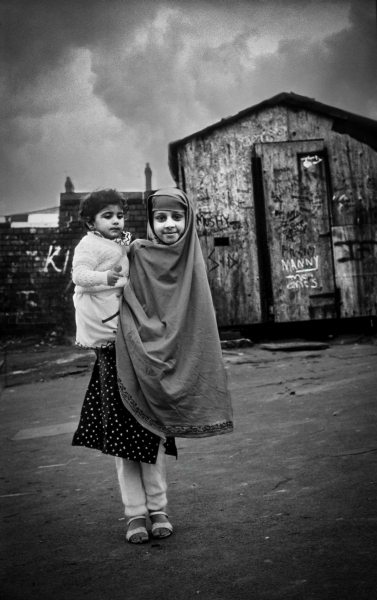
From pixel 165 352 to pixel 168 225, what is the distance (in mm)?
604

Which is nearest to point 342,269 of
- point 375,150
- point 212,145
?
point 375,150

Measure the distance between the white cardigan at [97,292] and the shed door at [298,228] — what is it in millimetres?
8306

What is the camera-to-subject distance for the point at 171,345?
2863 mm

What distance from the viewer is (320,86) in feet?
37.7

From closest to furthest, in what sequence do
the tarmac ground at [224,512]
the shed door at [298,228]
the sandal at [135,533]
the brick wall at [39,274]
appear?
the tarmac ground at [224,512], the sandal at [135,533], the shed door at [298,228], the brick wall at [39,274]

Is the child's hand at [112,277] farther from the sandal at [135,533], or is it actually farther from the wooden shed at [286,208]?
the wooden shed at [286,208]

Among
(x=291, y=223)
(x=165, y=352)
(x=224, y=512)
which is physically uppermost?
(x=291, y=223)

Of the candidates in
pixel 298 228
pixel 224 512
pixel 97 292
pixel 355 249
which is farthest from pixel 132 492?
pixel 355 249

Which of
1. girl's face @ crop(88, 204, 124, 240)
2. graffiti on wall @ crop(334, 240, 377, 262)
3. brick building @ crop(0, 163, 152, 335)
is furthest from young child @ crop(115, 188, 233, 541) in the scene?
brick building @ crop(0, 163, 152, 335)

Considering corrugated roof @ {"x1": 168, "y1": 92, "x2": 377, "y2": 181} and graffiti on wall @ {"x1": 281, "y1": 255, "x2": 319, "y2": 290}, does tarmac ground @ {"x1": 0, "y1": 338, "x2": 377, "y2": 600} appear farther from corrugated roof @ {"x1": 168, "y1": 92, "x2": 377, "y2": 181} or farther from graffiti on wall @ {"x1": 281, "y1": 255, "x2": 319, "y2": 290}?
corrugated roof @ {"x1": 168, "y1": 92, "x2": 377, "y2": 181}

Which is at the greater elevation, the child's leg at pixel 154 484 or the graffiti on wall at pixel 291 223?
the graffiti on wall at pixel 291 223

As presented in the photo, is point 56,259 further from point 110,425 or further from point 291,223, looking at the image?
point 110,425

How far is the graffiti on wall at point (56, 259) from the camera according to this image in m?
13.6

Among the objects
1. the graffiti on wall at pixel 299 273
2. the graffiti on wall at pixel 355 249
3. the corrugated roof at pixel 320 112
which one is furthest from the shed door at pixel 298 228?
the corrugated roof at pixel 320 112
